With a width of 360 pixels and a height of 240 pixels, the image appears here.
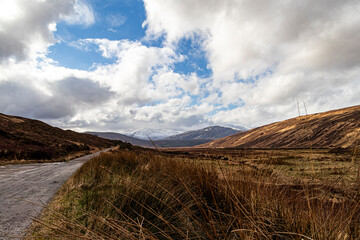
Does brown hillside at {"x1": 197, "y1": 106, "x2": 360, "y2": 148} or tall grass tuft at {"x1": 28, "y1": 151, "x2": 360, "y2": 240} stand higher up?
brown hillside at {"x1": 197, "y1": 106, "x2": 360, "y2": 148}

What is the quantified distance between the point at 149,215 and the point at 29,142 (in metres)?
26.3

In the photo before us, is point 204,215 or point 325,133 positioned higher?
point 325,133

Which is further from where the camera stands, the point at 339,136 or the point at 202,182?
the point at 339,136

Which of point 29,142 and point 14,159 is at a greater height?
point 29,142

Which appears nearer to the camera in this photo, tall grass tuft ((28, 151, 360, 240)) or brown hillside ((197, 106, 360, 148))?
tall grass tuft ((28, 151, 360, 240))

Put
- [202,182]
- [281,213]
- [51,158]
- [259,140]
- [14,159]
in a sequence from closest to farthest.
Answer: [281,213], [202,182], [14,159], [51,158], [259,140]

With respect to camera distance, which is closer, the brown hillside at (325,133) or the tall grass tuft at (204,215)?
the tall grass tuft at (204,215)

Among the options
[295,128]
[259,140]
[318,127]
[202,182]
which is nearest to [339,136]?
[318,127]

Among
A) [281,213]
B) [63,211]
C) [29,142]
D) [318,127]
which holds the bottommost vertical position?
[63,211]

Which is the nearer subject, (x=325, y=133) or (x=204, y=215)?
(x=204, y=215)

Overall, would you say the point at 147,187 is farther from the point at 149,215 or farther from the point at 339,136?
the point at 339,136

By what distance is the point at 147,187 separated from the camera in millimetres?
2834

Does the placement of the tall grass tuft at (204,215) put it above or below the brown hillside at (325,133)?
below

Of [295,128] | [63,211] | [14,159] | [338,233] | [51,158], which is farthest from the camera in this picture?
[295,128]
